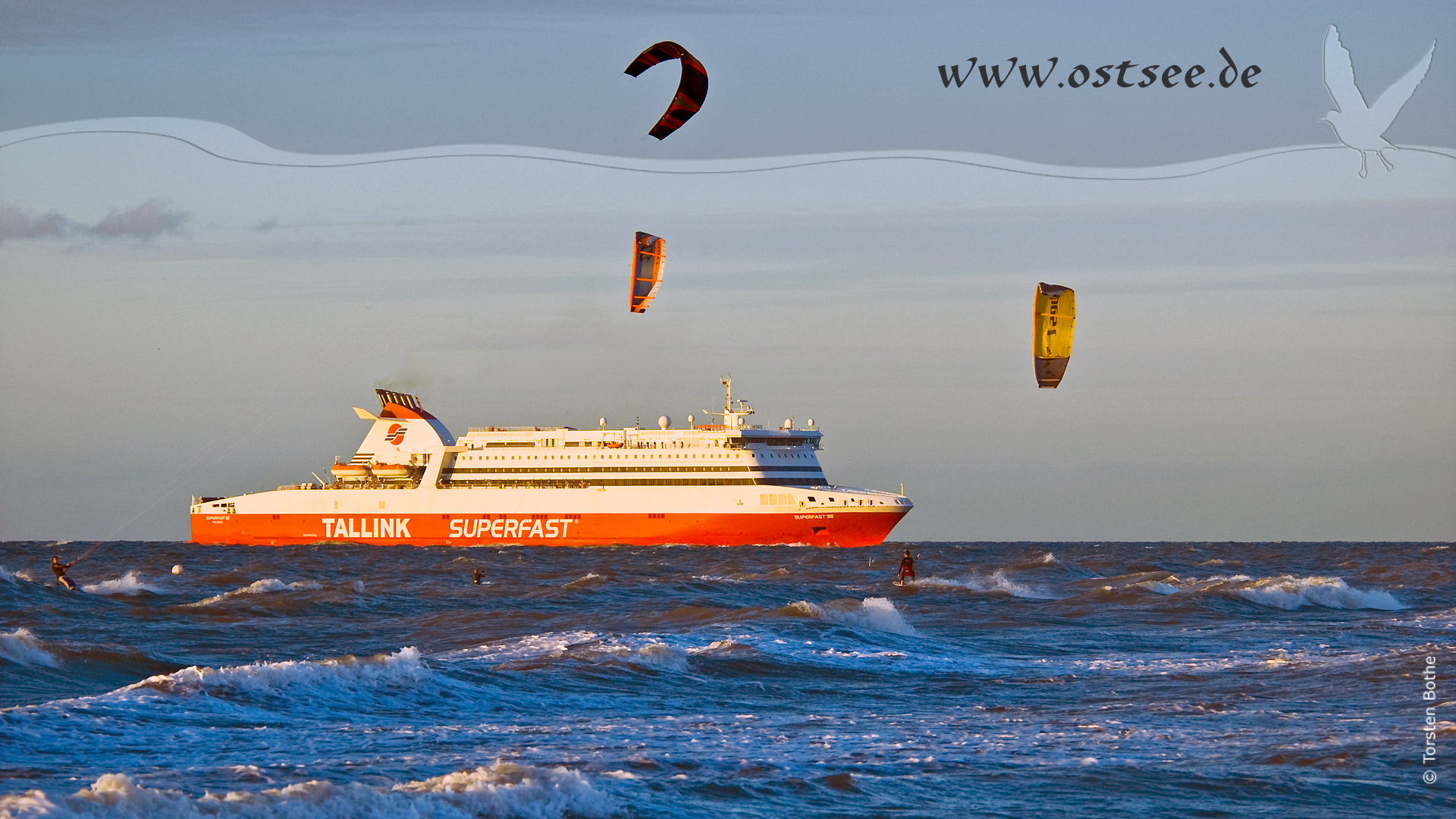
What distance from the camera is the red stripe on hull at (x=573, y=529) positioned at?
5362cm

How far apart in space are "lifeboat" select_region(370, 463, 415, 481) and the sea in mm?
33448

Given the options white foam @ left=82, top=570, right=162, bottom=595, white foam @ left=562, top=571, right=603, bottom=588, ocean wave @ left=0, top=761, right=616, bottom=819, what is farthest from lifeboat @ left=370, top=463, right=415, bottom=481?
ocean wave @ left=0, top=761, right=616, bottom=819

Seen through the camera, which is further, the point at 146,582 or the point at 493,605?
the point at 146,582

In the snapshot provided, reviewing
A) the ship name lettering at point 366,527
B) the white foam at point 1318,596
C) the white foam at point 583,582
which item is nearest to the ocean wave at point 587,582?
the white foam at point 583,582

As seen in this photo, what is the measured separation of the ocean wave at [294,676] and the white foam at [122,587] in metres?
16.6

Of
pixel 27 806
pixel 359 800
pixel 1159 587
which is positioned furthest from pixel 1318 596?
pixel 27 806

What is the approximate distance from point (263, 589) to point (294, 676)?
605 inches

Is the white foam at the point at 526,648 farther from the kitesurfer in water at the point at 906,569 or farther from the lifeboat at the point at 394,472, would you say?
the lifeboat at the point at 394,472

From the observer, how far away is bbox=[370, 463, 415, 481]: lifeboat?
5981 cm

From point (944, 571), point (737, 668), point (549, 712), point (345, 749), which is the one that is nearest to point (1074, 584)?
point (944, 571)

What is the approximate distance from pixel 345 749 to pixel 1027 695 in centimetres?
667

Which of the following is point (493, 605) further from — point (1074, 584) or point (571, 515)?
point (571, 515)

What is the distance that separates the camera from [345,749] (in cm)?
1029

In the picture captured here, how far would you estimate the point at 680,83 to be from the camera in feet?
74.8
